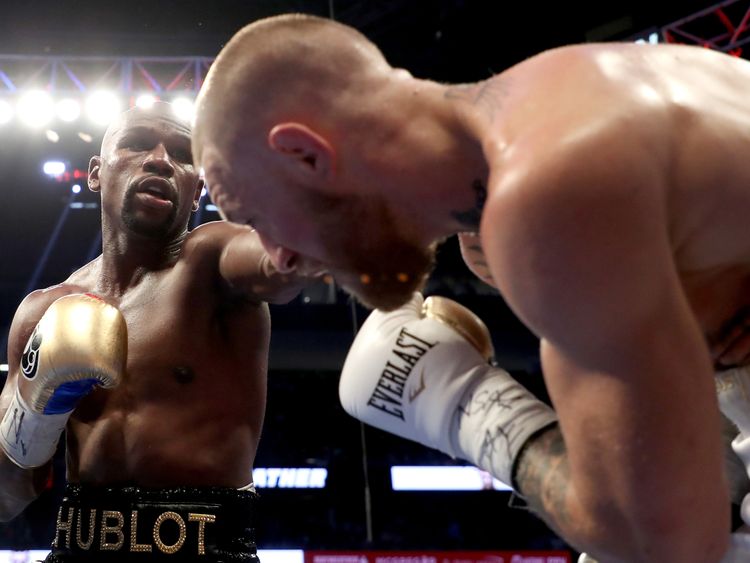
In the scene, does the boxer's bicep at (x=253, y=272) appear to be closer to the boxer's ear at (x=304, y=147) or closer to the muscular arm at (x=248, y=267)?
the muscular arm at (x=248, y=267)

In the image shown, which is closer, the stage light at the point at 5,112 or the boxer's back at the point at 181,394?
the boxer's back at the point at 181,394

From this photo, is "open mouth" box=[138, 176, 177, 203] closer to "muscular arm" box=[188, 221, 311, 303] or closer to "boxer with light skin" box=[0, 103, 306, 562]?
"boxer with light skin" box=[0, 103, 306, 562]

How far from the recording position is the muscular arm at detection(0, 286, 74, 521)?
195cm

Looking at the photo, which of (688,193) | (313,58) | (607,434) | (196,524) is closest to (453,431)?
(607,434)

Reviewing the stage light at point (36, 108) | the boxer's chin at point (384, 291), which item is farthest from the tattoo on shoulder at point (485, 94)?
the stage light at point (36, 108)

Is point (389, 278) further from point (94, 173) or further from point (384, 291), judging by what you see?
point (94, 173)

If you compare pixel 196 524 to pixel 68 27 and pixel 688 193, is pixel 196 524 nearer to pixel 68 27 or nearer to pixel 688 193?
pixel 688 193

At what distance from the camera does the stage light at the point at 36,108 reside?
5.80m

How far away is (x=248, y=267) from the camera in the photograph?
187 centimetres

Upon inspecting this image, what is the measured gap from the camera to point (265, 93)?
115 centimetres

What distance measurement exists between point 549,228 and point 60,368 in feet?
3.91

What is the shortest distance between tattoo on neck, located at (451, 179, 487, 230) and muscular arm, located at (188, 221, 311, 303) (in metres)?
0.70

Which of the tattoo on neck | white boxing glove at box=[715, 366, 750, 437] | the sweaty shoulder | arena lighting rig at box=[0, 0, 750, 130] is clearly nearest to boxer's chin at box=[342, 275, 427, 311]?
the tattoo on neck

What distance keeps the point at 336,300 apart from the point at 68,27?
150 inches
